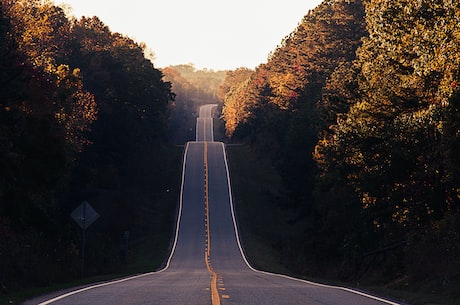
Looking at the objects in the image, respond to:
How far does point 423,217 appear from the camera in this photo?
33750mm

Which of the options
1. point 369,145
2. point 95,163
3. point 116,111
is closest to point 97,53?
point 116,111

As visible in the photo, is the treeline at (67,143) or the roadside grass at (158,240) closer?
the treeline at (67,143)

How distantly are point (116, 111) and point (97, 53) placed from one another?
7.54 metres

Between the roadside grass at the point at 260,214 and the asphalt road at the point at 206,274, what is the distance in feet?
3.70

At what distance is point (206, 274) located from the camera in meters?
34.6

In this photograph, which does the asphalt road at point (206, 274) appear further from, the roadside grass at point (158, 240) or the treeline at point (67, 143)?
the treeline at point (67, 143)

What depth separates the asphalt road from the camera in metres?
18.4

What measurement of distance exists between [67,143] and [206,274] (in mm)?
19740

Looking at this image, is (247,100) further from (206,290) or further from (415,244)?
(206,290)

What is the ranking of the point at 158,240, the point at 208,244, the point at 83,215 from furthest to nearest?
the point at 158,240
the point at 208,244
the point at 83,215

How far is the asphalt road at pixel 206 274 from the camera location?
60.4 ft

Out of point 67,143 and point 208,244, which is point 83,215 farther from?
point 208,244

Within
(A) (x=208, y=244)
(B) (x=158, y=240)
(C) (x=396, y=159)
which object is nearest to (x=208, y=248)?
(A) (x=208, y=244)

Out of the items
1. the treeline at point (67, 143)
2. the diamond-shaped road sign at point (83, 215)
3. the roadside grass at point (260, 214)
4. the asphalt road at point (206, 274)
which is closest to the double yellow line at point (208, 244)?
the asphalt road at point (206, 274)
